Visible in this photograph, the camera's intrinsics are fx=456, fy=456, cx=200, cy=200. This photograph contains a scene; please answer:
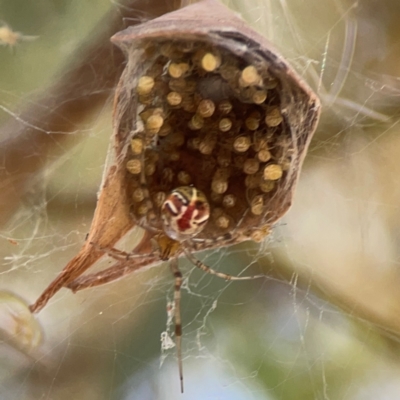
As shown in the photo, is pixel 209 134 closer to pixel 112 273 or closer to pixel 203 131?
pixel 203 131

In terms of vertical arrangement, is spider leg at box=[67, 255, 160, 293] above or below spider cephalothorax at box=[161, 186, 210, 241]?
below

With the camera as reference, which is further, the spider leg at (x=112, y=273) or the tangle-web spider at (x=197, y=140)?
the spider leg at (x=112, y=273)

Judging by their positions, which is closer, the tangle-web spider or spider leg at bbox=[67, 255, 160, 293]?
the tangle-web spider

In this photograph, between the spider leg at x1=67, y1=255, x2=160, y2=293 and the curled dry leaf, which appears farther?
the spider leg at x1=67, y1=255, x2=160, y2=293

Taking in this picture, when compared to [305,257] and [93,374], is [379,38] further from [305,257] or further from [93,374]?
[93,374]

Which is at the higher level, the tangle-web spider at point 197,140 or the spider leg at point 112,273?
the tangle-web spider at point 197,140
